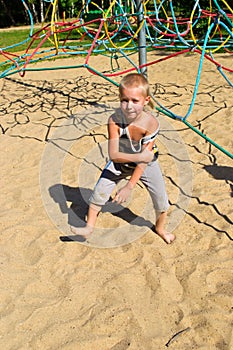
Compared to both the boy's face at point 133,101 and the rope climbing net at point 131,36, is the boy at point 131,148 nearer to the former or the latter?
the boy's face at point 133,101

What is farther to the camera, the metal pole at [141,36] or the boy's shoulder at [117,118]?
the metal pole at [141,36]

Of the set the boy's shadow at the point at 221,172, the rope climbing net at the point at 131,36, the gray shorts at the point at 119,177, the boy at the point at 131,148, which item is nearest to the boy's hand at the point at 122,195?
the boy at the point at 131,148

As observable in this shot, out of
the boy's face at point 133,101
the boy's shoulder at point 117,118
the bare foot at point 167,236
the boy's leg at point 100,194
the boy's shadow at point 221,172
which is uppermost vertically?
the boy's face at point 133,101

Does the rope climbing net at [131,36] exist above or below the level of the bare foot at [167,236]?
above

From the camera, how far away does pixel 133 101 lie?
1.89m

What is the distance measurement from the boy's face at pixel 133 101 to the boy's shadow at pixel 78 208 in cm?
81

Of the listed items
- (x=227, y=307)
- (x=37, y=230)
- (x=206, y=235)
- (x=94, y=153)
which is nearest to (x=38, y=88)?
(x=94, y=153)

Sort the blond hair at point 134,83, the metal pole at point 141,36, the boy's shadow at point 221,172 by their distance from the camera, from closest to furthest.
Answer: the blond hair at point 134,83 → the boy's shadow at point 221,172 → the metal pole at point 141,36

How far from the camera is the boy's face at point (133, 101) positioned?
187 cm

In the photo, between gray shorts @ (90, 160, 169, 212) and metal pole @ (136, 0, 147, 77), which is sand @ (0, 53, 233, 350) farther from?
metal pole @ (136, 0, 147, 77)

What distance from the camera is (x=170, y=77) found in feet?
18.9

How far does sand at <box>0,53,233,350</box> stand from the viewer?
1.70 meters

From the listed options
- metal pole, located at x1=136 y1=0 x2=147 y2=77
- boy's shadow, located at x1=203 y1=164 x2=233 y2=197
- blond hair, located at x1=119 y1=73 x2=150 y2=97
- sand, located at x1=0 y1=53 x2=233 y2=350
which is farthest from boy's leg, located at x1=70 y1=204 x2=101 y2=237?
metal pole, located at x1=136 y1=0 x2=147 y2=77

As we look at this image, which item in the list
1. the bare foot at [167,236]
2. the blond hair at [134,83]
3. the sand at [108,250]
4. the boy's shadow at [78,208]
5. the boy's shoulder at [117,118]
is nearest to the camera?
the sand at [108,250]
